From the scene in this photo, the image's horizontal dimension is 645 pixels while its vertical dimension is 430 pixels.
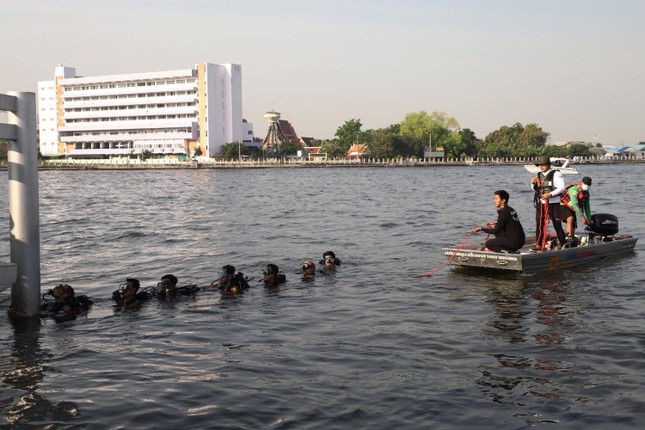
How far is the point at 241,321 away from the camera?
1291cm

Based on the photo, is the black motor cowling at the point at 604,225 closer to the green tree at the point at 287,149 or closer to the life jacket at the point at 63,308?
the life jacket at the point at 63,308

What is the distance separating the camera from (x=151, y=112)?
15550cm

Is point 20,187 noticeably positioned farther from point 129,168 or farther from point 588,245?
point 129,168

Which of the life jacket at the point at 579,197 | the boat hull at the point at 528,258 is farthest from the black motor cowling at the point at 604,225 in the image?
the boat hull at the point at 528,258

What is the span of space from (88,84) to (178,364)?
162828 millimetres

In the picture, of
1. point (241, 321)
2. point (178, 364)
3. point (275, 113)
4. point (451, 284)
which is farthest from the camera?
point (275, 113)

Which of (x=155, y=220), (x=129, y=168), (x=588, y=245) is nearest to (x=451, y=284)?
(x=588, y=245)

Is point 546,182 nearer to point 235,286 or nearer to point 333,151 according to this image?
point 235,286

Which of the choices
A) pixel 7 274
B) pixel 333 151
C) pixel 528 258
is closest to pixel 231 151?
pixel 333 151

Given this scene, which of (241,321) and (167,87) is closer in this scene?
(241,321)

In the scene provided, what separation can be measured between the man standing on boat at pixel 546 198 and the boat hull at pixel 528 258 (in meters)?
0.46

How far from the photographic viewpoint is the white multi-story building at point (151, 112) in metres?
153

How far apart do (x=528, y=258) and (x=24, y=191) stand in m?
11.0

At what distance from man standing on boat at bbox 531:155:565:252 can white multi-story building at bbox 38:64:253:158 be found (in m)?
139
